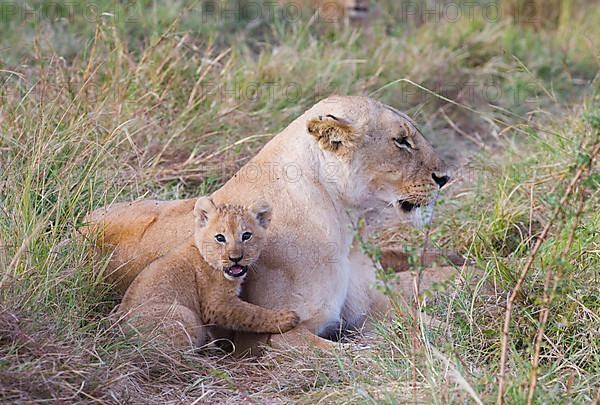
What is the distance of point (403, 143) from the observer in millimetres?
4277

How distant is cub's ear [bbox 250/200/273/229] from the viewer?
4.03 m

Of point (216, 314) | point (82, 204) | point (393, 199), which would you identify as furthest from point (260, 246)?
point (82, 204)

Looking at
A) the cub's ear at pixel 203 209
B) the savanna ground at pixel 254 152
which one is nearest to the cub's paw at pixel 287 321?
the savanna ground at pixel 254 152

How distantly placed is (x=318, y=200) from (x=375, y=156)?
0.30 meters

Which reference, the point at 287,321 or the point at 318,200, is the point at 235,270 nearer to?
the point at 287,321

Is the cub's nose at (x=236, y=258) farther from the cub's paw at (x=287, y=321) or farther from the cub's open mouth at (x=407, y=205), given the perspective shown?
the cub's open mouth at (x=407, y=205)

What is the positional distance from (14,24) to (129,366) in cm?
446

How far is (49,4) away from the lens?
796 cm

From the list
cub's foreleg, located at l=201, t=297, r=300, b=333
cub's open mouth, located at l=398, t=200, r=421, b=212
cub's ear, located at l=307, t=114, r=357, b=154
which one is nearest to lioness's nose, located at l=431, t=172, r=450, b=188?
cub's open mouth, located at l=398, t=200, r=421, b=212

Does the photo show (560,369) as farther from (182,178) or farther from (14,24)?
(14,24)

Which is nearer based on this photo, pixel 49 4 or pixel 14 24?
pixel 14 24

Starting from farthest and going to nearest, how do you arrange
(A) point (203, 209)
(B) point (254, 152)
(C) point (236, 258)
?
(B) point (254, 152) < (A) point (203, 209) < (C) point (236, 258)

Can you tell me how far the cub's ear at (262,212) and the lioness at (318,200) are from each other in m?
0.11

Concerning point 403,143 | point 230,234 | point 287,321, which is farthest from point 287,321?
point 403,143
